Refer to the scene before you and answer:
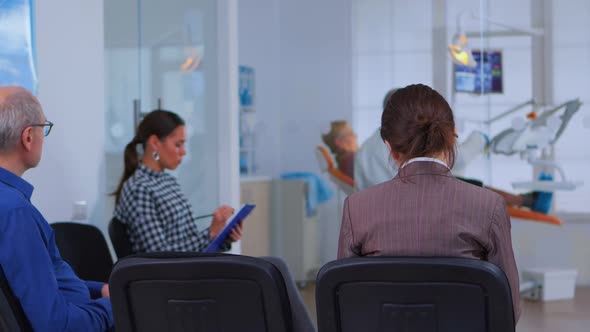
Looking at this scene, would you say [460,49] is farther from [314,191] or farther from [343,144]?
[314,191]

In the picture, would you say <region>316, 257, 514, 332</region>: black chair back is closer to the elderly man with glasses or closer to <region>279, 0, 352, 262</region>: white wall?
the elderly man with glasses

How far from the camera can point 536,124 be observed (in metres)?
6.86

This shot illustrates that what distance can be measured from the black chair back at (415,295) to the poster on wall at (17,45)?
213 cm

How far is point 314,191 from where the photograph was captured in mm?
7137

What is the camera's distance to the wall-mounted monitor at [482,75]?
21.3 ft

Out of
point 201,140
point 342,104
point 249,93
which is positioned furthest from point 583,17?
point 201,140

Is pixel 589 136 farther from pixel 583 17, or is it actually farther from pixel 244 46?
pixel 244 46

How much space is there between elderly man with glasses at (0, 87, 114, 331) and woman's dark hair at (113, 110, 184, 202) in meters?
1.57

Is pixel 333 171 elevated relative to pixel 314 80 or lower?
lower

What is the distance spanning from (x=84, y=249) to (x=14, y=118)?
130 centimetres

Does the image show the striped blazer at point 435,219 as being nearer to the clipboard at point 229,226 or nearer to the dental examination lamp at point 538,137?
the clipboard at point 229,226

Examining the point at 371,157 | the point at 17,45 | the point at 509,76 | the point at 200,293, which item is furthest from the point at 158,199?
the point at 509,76

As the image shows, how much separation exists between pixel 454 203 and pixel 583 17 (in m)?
5.35

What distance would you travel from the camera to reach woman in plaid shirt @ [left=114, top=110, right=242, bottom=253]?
4195mm
